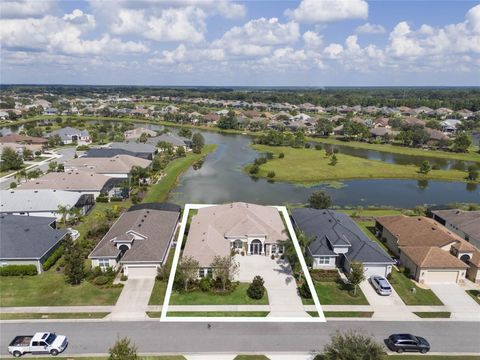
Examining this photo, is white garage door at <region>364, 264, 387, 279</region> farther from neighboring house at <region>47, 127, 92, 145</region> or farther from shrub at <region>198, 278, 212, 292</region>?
neighboring house at <region>47, 127, 92, 145</region>

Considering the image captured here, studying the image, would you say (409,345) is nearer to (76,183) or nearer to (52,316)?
(52,316)

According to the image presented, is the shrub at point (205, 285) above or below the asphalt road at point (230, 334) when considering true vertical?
above

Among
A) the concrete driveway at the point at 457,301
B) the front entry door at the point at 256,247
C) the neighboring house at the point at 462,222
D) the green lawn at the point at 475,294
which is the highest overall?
the neighboring house at the point at 462,222

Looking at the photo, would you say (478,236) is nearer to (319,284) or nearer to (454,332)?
(454,332)

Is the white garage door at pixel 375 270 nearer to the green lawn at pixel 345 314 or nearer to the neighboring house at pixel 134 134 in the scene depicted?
the green lawn at pixel 345 314

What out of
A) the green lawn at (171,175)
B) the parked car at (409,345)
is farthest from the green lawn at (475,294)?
the green lawn at (171,175)

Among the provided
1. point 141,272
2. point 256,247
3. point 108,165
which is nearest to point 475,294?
point 256,247
